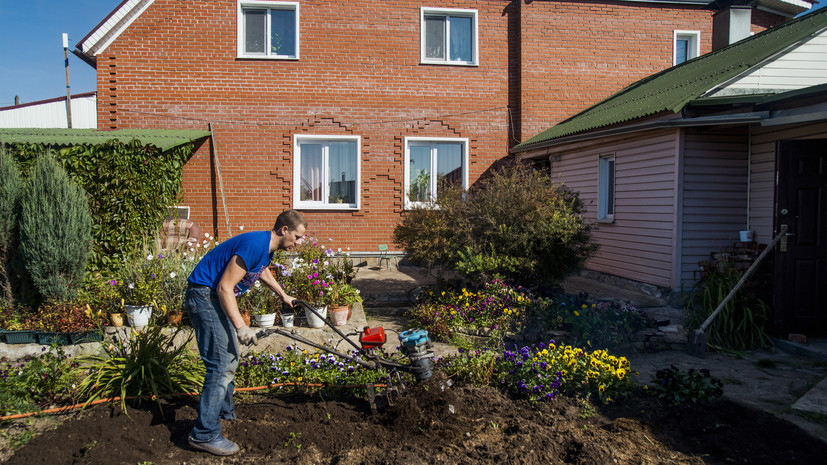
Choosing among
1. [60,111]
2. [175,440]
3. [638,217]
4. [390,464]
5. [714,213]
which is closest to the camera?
[390,464]

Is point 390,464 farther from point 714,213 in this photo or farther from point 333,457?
point 714,213

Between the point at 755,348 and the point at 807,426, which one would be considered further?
the point at 755,348

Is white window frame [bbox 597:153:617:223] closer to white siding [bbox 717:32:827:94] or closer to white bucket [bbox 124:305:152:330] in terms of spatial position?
white siding [bbox 717:32:827:94]

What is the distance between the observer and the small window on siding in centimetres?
1060

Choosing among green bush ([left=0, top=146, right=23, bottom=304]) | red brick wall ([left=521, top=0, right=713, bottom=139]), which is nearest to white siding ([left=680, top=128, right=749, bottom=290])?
red brick wall ([left=521, top=0, right=713, bottom=139])

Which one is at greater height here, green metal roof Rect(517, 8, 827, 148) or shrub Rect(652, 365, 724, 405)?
green metal roof Rect(517, 8, 827, 148)

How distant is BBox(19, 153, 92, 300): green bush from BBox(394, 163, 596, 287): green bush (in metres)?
4.09

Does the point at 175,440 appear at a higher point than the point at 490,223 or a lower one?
lower

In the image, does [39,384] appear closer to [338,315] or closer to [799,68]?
[338,315]

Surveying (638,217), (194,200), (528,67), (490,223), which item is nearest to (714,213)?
(638,217)

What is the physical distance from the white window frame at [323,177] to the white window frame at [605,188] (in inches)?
194

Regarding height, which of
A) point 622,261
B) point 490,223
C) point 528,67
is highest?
point 528,67

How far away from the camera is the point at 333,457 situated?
146 inches

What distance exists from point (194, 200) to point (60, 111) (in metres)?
16.6
